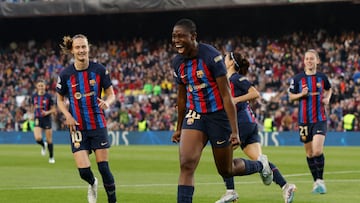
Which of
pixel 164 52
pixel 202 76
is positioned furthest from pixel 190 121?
pixel 164 52

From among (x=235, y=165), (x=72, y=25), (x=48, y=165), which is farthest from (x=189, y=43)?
(x=72, y=25)

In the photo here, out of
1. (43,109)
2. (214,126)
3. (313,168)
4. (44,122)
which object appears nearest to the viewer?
(214,126)

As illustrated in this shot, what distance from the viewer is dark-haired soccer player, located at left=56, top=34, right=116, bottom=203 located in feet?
39.5

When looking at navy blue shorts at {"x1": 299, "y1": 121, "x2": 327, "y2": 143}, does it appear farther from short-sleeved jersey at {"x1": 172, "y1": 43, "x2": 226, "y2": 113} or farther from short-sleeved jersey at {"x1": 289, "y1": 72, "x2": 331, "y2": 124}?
short-sleeved jersey at {"x1": 172, "y1": 43, "x2": 226, "y2": 113}

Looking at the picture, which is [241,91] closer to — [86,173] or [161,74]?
[86,173]

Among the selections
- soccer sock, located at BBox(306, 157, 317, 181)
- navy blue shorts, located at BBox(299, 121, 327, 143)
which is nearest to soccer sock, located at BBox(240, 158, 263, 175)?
soccer sock, located at BBox(306, 157, 317, 181)

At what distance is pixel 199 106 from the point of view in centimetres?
1020

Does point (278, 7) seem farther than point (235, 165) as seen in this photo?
Yes

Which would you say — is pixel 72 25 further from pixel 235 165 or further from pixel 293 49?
pixel 235 165

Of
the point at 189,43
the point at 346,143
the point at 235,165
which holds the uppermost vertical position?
the point at 189,43

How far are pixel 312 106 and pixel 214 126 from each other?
544 cm

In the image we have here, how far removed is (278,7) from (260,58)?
4.87 meters

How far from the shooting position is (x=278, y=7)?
46625mm

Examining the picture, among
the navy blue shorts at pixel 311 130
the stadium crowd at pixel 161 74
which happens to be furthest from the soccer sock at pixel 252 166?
the stadium crowd at pixel 161 74
